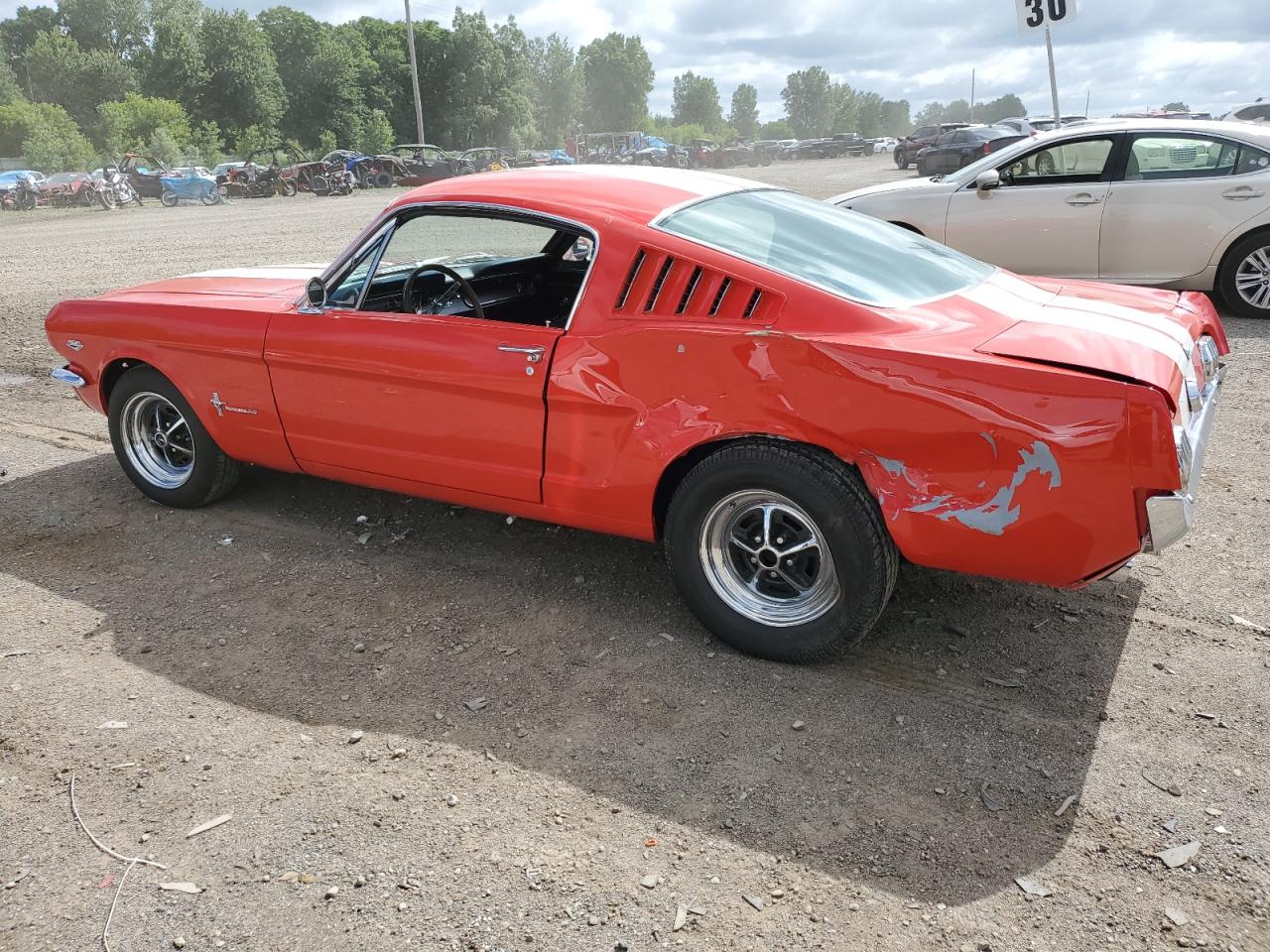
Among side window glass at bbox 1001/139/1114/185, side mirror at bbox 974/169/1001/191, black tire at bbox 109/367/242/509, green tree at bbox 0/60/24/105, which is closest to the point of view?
black tire at bbox 109/367/242/509

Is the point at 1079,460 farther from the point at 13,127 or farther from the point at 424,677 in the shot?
the point at 13,127

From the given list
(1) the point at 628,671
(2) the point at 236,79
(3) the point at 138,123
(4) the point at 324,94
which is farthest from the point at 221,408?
(4) the point at 324,94

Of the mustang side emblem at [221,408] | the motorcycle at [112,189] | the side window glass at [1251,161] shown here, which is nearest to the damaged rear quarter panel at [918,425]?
the mustang side emblem at [221,408]

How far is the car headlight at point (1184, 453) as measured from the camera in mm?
2764

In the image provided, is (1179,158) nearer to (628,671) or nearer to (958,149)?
(628,671)

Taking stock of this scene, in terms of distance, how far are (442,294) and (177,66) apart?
248 feet

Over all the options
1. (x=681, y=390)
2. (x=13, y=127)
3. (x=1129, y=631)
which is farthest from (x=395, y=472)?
(x=13, y=127)

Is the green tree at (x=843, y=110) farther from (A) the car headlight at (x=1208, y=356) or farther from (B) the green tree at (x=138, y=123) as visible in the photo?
(A) the car headlight at (x=1208, y=356)

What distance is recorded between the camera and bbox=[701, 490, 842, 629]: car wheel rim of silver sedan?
3.27 m

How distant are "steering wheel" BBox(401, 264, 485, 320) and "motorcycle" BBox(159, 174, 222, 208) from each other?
29805 mm

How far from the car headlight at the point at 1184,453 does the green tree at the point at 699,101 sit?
167 m

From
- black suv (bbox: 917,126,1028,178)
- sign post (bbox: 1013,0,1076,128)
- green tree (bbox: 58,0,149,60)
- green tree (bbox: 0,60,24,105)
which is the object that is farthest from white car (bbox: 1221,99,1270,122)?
green tree (bbox: 58,0,149,60)

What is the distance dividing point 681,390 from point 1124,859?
1.76 metres

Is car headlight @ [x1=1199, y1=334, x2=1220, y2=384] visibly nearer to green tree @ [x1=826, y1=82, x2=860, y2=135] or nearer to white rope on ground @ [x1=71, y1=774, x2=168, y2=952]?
white rope on ground @ [x1=71, y1=774, x2=168, y2=952]
